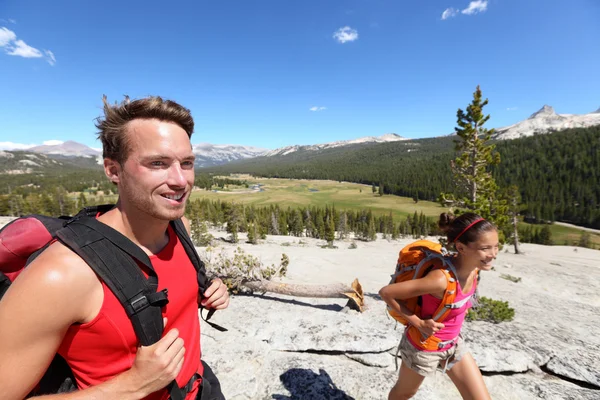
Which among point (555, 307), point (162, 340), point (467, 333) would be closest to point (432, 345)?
point (162, 340)

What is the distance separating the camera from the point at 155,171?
184 cm

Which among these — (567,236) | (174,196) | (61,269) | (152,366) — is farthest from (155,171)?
(567,236)

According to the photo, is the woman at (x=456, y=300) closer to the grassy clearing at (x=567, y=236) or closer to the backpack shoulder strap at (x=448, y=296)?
the backpack shoulder strap at (x=448, y=296)

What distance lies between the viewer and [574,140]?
16500cm

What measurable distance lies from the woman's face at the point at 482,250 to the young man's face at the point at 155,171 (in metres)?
3.24

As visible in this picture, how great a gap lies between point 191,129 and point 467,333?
27.9ft

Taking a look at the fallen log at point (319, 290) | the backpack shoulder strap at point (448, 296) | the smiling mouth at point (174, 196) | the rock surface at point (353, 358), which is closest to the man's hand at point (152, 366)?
the smiling mouth at point (174, 196)

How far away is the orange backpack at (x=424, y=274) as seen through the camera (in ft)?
10.5

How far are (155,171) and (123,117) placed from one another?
472 mm

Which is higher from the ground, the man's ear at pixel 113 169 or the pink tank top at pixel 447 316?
the man's ear at pixel 113 169

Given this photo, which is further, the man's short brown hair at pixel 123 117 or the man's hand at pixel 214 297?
the man's hand at pixel 214 297

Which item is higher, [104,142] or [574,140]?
[574,140]

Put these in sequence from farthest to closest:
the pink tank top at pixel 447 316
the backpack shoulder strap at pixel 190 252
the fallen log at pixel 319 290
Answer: the fallen log at pixel 319 290 → the pink tank top at pixel 447 316 → the backpack shoulder strap at pixel 190 252

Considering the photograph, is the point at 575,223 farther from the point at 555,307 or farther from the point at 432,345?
the point at 432,345
